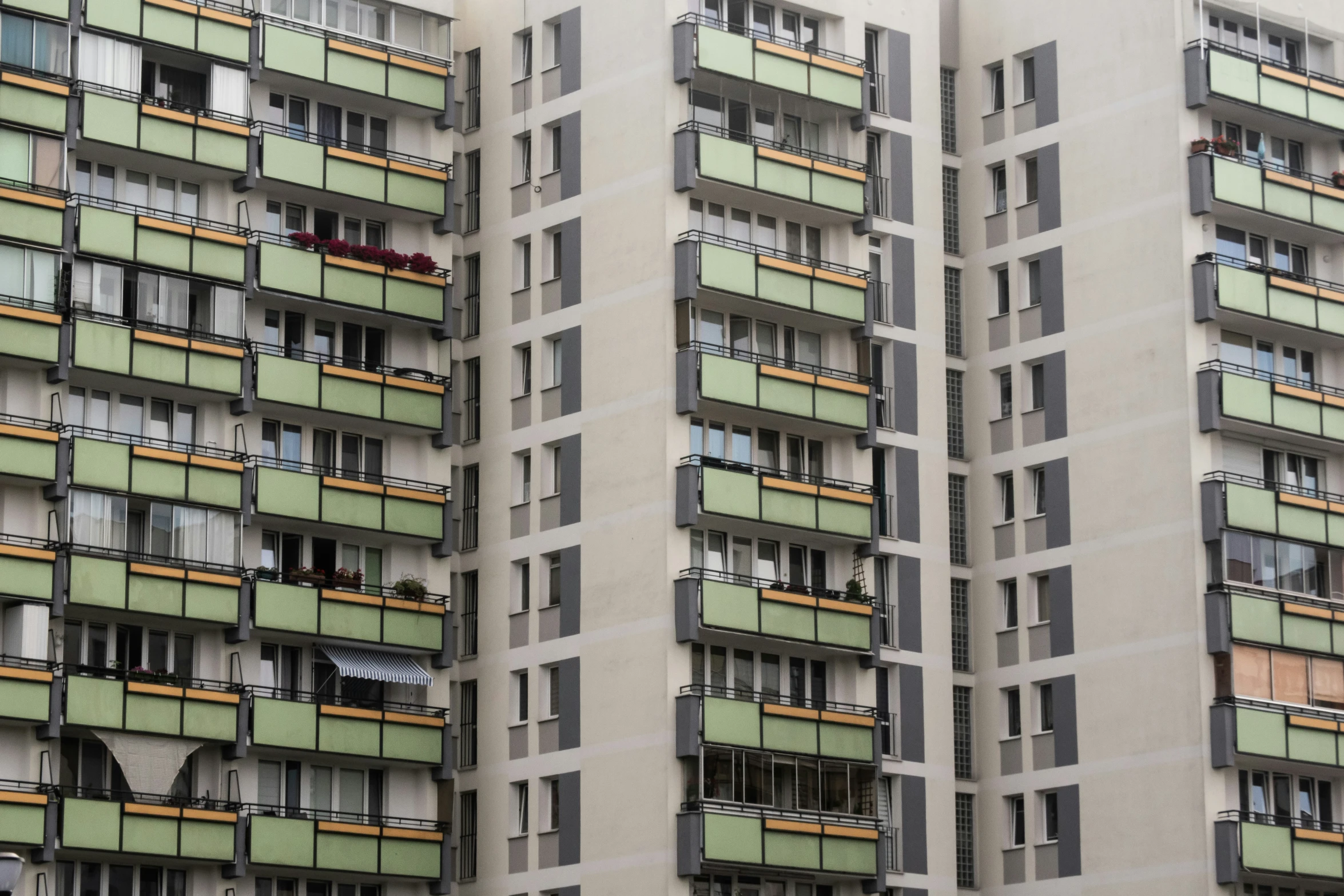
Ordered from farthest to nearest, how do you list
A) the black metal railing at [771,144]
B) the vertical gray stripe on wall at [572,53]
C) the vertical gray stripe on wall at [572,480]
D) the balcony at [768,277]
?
1. the vertical gray stripe on wall at [572,53]
2. the black metal railing at [771,144]
3. the vertical gray stripe on wall at [572,480]
4. the balcony at [768,277]

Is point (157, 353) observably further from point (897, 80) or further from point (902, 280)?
point (897, 80)

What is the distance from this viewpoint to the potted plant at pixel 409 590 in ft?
247

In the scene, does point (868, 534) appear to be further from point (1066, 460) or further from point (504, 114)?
point (504, 114)

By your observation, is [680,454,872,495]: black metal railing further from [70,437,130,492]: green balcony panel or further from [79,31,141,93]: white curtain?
[79,31,141,93]: white curtain

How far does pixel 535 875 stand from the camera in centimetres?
7394

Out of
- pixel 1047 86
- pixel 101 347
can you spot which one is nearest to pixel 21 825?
pixel 101 347

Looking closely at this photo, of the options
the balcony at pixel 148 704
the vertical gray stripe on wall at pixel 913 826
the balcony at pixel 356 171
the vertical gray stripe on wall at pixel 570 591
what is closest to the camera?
the balcony at pixel 148 704

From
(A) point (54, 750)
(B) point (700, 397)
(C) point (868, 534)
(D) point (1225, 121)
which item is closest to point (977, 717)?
(C) point (868, 534)

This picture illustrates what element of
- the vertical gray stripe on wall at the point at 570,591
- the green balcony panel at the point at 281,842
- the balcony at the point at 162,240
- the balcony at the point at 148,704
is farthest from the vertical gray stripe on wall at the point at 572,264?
the green balcony panel at the point at 281,842

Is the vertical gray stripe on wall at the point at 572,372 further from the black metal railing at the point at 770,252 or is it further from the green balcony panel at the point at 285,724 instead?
the green balcony panel at the point at 285,724

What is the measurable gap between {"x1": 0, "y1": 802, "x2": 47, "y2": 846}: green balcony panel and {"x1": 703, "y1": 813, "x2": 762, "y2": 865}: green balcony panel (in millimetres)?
16928

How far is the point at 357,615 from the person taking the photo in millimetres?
74000

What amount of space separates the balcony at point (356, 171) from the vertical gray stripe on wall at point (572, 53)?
4.43 metres

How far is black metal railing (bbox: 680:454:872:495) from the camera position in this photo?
73500 mm
